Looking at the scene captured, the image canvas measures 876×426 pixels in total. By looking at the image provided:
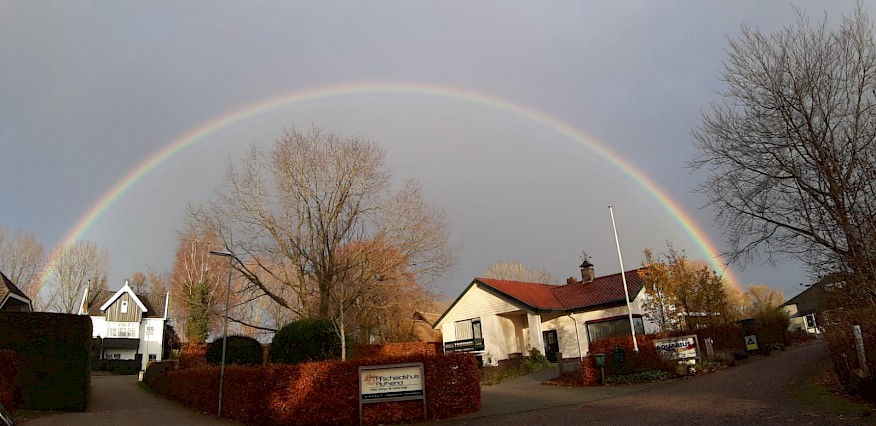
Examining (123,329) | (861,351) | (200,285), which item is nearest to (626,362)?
(861,351)

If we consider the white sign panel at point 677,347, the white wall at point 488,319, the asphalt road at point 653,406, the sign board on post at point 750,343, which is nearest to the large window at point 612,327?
the white wall at point 488,319

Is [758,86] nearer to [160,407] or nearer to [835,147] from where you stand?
[835,147]

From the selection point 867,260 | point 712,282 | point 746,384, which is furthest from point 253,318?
point 867,260

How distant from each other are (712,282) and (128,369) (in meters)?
46.5

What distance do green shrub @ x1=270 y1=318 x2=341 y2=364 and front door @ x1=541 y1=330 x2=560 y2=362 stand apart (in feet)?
57.6

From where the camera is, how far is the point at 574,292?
3544 cm

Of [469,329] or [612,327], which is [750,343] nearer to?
[612,327]

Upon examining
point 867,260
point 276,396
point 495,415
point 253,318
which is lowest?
point 495,415

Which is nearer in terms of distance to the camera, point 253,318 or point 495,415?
point 495,415

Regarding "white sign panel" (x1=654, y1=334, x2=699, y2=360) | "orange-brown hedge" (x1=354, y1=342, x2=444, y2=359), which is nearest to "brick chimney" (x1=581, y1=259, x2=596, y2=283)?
"orange-brown hedge" (x1=354, y1=342, x2=444, y2=359)

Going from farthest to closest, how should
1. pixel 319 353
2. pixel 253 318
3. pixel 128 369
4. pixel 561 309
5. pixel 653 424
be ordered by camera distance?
pixel 253 318 → pixel 128 369 → pixel 561 309 → pixel 319 353 → pixel 653 424

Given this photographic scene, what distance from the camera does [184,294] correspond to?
4228 cm

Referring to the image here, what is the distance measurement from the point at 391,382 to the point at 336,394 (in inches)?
52.3

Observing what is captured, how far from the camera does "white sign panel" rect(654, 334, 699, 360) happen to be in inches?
760
